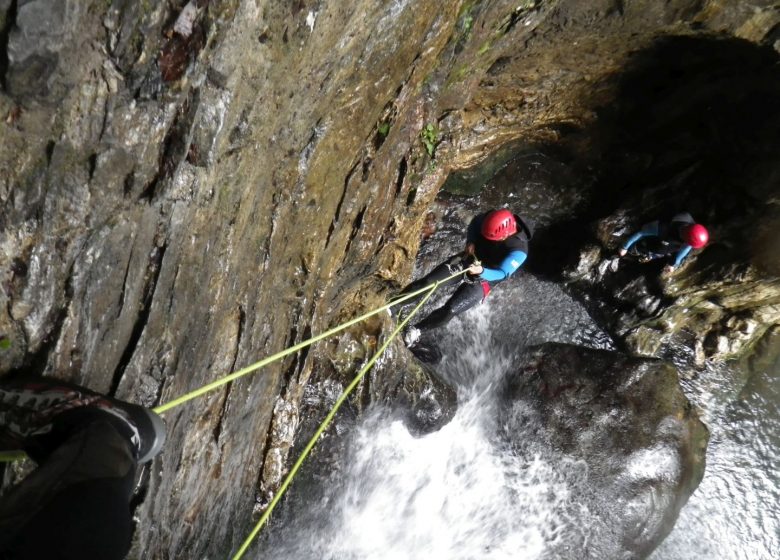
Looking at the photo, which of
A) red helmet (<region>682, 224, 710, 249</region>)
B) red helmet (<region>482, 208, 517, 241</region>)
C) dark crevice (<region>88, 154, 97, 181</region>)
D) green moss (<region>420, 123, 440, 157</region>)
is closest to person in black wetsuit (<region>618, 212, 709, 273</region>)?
red helmet (<region>682, 224, 710, 249</region>)

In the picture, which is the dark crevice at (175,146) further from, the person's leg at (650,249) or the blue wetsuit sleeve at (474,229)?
the person's leg at (650,249)

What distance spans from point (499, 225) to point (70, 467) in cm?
383

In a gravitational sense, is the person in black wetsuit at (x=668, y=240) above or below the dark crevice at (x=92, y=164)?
below

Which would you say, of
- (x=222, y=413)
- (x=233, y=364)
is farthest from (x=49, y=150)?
(x=222, y=413)

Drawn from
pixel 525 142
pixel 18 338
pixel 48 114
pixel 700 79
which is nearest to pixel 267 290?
pixel 18 338

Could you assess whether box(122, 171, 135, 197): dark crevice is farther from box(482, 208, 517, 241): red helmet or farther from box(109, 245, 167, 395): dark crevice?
box(482, 208, 517, 241): red helmet

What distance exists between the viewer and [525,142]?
19.5 feet

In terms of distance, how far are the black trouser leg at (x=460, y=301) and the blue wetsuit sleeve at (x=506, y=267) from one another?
28 centimetres

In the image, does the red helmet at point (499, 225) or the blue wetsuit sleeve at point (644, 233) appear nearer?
the red helmet at point (499, 225)

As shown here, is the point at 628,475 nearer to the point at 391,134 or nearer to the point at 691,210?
the point at 691,210

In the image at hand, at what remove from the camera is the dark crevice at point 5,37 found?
1253 millimetres

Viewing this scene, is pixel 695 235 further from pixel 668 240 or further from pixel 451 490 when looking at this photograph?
pixel 451 490

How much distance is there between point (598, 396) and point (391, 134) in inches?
134

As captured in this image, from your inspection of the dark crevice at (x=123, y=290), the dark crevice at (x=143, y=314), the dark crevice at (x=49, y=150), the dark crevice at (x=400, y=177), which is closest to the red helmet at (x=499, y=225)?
the dark crevice at (x=400, y=177)
